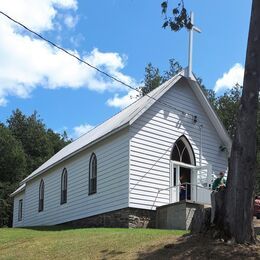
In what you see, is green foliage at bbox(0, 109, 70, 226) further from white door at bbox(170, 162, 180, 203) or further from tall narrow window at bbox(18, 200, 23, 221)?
white door at bbox(170, 162, 180, 203)

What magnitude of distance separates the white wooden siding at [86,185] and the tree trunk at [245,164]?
9.46 meters

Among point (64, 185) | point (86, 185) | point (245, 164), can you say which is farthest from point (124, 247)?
point (64, 185)

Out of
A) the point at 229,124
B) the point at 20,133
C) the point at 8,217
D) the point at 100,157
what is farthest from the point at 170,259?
the point at 20,133

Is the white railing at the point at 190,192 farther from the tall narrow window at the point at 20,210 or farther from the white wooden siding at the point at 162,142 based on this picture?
the tall narrow window at the point at 20,210

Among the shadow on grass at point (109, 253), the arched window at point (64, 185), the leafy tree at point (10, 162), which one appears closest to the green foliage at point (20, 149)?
the leafy tree at point (10, 162)

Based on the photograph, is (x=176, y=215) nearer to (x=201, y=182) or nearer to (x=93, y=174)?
(x=201, y=182)

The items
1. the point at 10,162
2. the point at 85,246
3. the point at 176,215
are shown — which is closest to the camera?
the point at 85,246

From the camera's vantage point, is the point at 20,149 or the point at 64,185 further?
the point at 20,149

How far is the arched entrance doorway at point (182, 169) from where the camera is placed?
23.1 m

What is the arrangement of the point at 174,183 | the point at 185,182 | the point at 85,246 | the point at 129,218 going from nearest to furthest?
the point at 85,246
the point at 129,218
the point at 174,183
the point at 185,182

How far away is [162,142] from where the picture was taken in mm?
22953

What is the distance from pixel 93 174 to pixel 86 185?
2.51ft

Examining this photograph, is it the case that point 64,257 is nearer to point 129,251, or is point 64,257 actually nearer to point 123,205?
point 129,251

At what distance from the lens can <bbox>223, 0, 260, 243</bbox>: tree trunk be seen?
1188 cm
